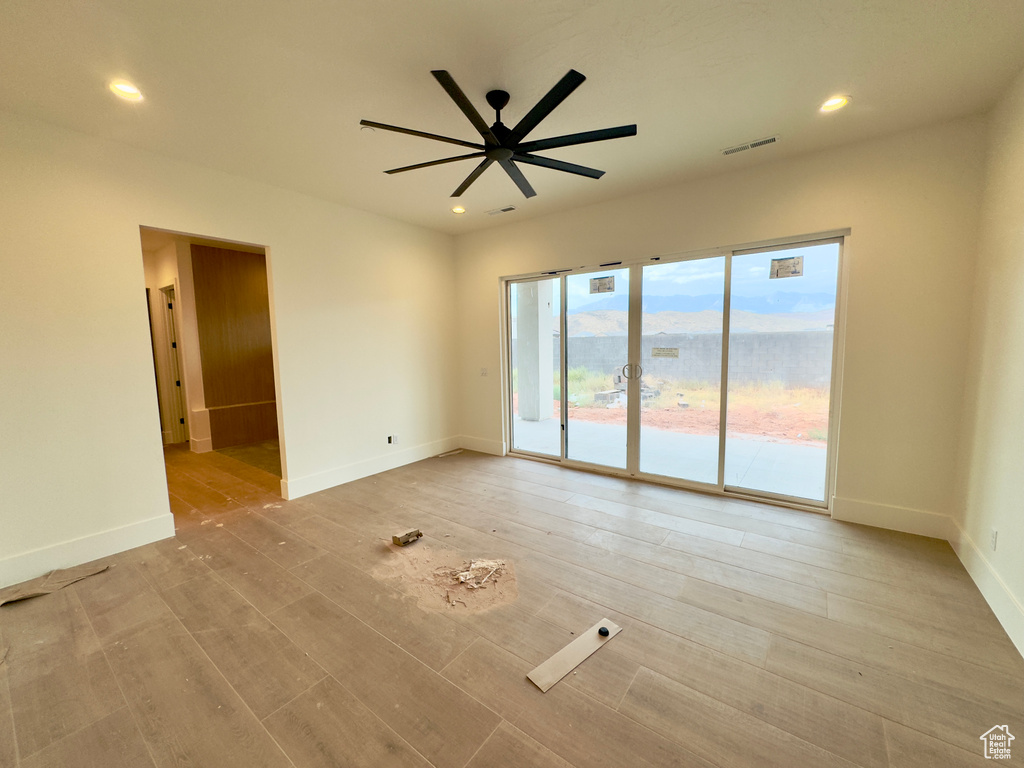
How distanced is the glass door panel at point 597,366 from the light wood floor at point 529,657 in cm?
145

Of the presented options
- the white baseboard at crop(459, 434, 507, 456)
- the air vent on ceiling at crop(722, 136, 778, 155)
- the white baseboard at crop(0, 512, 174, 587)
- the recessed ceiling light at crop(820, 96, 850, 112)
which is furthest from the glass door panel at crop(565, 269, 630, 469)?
the white baseboard at crop(0, 512, 174, 587)

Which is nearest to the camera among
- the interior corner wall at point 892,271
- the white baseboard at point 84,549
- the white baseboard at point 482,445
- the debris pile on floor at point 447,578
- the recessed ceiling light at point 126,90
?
the recessed ceiling light at point 126,90

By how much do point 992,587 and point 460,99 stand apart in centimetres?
368

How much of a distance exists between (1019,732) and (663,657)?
Answer: 1.22 metres

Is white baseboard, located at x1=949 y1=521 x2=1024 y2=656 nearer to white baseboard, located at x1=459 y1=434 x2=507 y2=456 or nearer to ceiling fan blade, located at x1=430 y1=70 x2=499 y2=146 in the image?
ceiling fan blade, located at x1=430 y1=70 x2=499 y2=146

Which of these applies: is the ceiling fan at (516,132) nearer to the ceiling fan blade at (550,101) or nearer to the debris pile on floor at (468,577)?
the ceiling fan blade at (550,101)

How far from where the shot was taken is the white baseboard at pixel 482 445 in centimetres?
514

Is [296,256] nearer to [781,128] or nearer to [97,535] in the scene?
[97,535]

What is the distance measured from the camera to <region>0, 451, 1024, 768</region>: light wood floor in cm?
143

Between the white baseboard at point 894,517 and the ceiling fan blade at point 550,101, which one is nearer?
the ceiling fan blade at point 550,101

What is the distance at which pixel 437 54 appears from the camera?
6.37ft

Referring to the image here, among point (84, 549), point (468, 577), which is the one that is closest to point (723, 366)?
point (468, 577)

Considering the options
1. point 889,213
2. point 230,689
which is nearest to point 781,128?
point 889,213

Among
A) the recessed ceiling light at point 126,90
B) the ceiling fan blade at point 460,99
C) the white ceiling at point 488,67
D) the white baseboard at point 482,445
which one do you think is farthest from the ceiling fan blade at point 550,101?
the white baseboard at point 482,445
